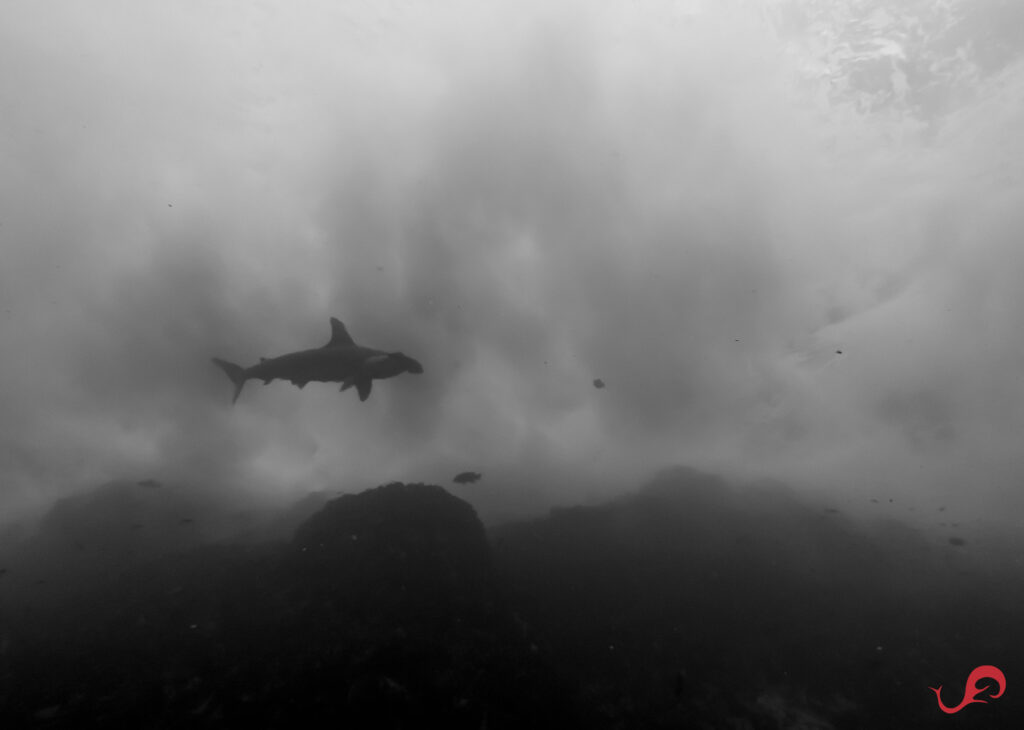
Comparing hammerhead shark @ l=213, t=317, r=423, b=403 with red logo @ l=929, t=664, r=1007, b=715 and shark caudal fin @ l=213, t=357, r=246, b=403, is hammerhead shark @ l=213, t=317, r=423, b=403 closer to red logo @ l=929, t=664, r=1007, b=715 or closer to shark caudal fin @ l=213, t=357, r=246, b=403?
shark caudal fin @ l=213, t=357, r=246, b=403

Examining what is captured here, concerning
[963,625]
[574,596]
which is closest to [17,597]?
[574,596]

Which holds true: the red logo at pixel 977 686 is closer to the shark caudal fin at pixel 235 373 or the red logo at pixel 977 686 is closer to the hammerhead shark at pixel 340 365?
the hammerhead shark at pixel 340 365

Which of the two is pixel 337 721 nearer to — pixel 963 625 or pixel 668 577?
pixel 668 577

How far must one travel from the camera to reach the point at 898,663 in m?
23.4

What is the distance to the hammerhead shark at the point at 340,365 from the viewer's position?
37.7 ft

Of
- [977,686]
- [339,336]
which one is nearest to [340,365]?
[339,336]

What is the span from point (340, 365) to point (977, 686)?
35211 millimetres

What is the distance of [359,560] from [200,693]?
7.98 metres

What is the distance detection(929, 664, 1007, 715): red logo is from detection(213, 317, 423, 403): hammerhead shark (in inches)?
1169

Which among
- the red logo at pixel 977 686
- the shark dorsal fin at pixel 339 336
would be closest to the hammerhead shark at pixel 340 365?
the shark dorsal fin at pixel 339 336

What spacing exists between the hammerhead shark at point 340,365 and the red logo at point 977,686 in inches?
1169

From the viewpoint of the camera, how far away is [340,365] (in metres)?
12.5

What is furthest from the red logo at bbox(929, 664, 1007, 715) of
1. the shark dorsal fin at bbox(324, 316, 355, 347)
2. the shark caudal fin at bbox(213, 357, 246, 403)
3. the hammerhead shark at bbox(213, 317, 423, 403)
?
the shark caudal fin at bbox(213, 357, 246, 403)

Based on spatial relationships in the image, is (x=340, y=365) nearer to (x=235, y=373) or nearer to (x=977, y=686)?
(x=235, y=373)
